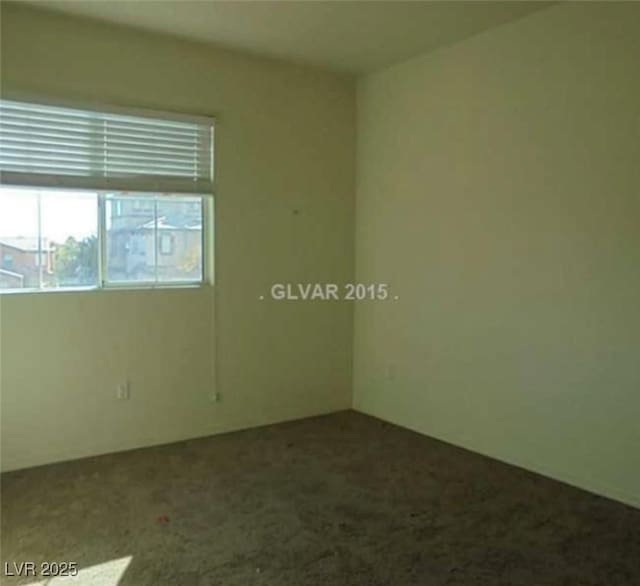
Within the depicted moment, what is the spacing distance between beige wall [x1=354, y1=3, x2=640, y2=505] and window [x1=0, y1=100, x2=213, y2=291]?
1522mm

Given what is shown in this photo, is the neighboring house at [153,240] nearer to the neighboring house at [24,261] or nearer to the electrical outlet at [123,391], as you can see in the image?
the neighboring house at [24,261]

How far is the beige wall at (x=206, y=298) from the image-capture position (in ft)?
12.3

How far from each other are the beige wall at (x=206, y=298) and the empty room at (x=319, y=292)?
18 millimetres

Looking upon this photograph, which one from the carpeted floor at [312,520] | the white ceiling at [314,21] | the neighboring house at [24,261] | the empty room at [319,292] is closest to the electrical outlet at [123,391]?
the empty room at [319,292]

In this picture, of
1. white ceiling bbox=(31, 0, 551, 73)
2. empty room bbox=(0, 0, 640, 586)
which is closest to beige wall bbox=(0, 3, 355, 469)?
empty room bbox=(0, 0, 640, 586)

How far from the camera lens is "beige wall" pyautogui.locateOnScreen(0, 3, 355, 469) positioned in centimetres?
375

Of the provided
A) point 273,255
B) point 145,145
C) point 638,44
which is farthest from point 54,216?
point 638,44

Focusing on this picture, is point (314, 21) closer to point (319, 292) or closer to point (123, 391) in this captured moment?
point (319, 292)

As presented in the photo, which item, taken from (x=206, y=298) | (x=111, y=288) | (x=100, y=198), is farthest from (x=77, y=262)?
(x=206, y=298)

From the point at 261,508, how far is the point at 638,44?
312cm

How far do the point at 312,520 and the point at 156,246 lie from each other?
2.16m

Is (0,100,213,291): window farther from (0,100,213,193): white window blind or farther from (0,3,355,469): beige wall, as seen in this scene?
(0,3,355,469): beige wall

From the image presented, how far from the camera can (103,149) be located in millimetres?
3916

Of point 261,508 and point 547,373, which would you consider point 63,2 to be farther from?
point 547,373
